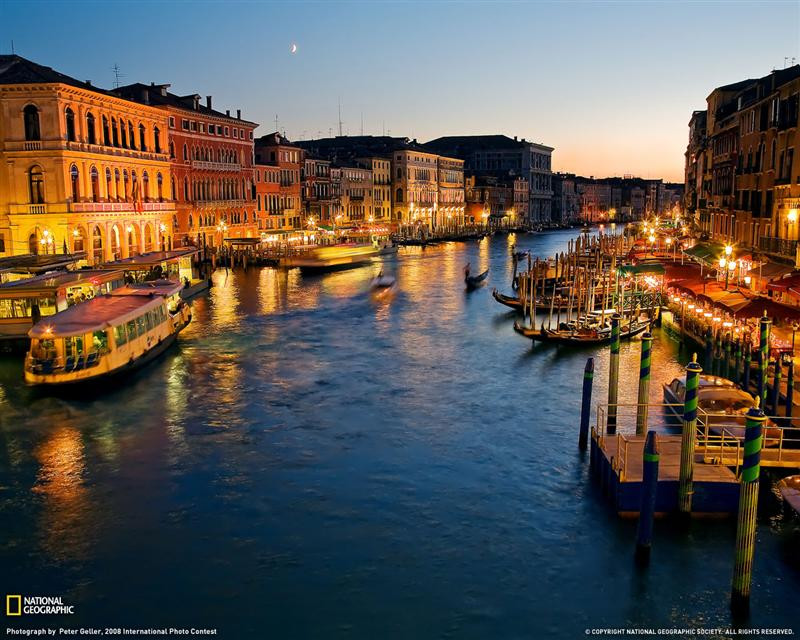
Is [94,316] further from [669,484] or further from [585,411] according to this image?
[669,484]

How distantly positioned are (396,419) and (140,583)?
7.61 metres

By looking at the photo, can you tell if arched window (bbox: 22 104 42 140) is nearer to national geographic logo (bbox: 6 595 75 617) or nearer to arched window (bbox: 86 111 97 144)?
arched window (bbox: 86 111 97 144)

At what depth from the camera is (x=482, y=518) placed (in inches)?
461

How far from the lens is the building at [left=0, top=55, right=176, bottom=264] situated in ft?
111

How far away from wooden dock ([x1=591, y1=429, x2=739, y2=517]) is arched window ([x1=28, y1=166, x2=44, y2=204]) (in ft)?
99.3

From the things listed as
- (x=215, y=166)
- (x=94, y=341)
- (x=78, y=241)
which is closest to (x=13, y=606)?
(x=94, y=341)

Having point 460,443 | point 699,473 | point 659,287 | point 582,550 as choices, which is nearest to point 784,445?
point 699,473

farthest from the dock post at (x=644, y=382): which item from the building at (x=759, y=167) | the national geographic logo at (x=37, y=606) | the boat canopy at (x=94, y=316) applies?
the building at (x=759, y=167)

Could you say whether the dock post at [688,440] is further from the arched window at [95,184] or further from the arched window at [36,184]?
the arched window at [95,184]

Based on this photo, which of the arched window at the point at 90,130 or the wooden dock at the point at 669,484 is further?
the arched window at the point at 90,130

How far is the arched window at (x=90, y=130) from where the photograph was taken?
36.5m

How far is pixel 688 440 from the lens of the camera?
419 inches

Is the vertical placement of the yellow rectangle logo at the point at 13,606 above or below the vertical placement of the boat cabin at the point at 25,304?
below

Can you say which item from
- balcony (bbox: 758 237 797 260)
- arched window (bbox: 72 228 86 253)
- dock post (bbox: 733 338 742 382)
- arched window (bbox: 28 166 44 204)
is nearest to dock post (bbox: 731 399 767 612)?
dock post (bbox: 733 338 742 382)
